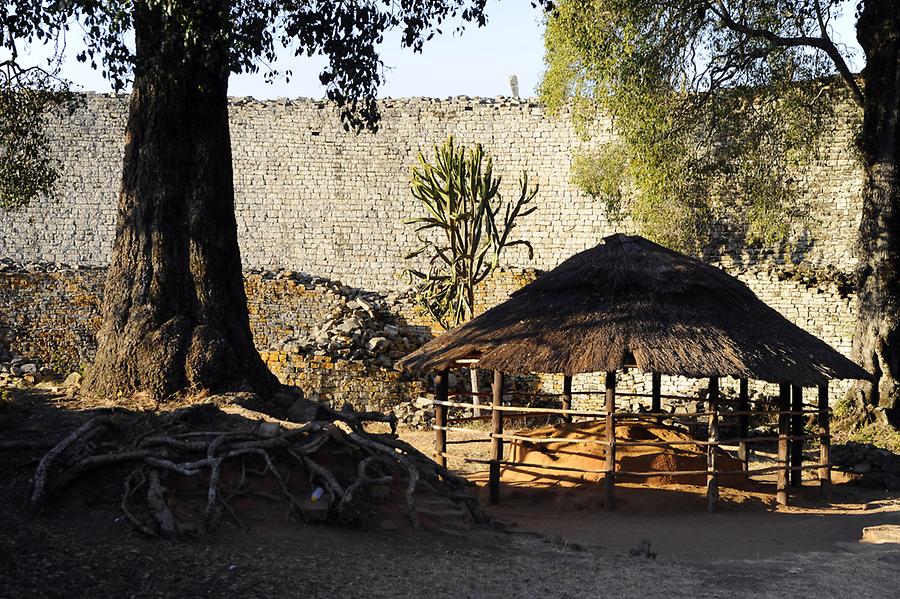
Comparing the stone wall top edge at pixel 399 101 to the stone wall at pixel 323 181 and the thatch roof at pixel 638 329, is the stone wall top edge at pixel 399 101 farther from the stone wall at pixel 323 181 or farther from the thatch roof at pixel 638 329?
the thatch roof at pixel 638 329

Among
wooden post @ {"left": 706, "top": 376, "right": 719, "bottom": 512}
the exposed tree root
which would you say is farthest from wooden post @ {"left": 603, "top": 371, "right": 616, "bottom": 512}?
the exposed tree root

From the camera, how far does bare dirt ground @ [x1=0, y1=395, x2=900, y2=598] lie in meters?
6.13

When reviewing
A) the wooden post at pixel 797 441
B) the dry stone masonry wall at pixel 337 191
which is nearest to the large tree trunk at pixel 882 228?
the wooden post at pixel 797 441

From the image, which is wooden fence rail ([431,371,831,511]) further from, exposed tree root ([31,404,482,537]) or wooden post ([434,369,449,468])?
exposed tree root ([31,404,482,537])

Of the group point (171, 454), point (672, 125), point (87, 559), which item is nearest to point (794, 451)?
point (672, 125)

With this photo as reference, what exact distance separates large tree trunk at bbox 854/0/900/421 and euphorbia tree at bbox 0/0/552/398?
30.5ft

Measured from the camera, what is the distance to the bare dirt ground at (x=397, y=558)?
6133 mm

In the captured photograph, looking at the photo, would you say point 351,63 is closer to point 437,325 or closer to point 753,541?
point 753,541

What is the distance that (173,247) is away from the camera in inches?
369

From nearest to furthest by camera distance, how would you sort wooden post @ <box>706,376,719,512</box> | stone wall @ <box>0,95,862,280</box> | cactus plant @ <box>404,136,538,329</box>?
1. wooden post @ <box>706,376,719,512</box>
2. cactus plant @ <box>404,136,538,329</box>
3. stone wall @ <box>0,95,862,280</box>

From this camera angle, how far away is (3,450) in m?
7.67

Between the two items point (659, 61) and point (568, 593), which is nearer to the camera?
point (568, 593)

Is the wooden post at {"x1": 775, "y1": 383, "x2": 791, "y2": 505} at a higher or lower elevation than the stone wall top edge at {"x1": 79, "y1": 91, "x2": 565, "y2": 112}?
lower

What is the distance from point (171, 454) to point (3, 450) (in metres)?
1.34
